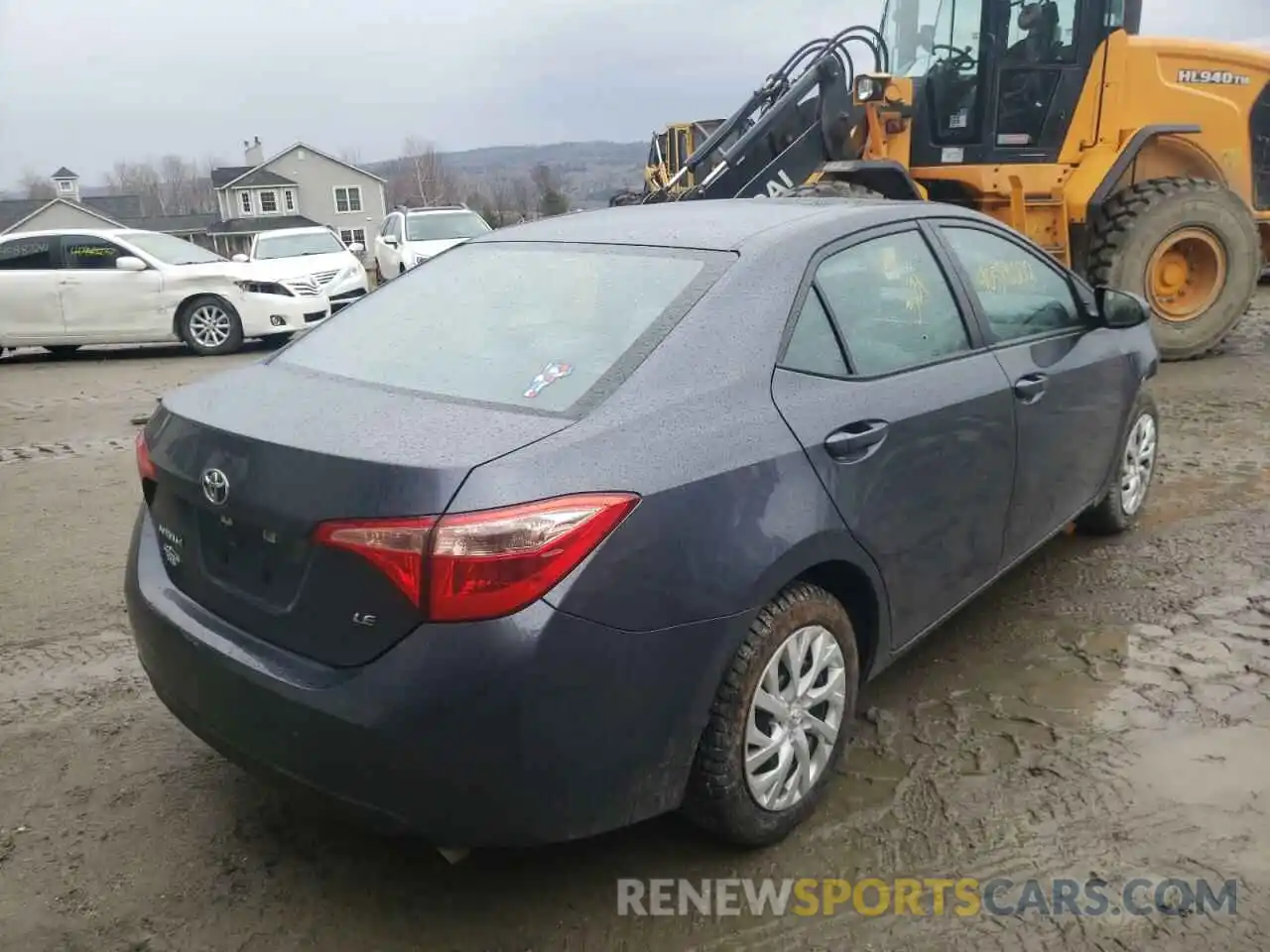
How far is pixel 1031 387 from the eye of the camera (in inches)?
137

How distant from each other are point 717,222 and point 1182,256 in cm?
748

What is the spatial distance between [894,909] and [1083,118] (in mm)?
7955

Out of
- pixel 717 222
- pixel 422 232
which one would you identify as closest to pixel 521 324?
pixel 717 222

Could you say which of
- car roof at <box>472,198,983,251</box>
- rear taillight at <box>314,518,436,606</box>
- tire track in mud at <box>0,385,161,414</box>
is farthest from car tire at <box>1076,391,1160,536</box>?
tire track in mud at <box>0,385,161,414</box>

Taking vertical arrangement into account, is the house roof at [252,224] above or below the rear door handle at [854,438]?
below

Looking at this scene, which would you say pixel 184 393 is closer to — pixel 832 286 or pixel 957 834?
pixel 832 286

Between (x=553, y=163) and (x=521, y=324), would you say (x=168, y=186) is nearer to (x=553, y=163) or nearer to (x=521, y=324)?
(x=553, y=163)

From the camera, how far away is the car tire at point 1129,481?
4527 millimetres

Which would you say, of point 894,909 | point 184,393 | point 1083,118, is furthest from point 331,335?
point 1083,118

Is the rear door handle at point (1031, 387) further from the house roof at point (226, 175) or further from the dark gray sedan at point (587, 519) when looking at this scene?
the house roof at point (226, 175)

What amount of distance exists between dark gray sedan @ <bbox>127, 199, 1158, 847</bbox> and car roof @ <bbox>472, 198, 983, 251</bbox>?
2cm

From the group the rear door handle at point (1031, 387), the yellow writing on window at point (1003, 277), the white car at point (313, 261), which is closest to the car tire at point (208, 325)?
the white car at point (313, 261)

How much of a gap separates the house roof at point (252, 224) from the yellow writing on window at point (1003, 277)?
57877 mm

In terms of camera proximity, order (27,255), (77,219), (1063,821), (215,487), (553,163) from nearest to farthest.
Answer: (215,487) < (1063,821) < (27,255) < (77,219) < (553,163)
